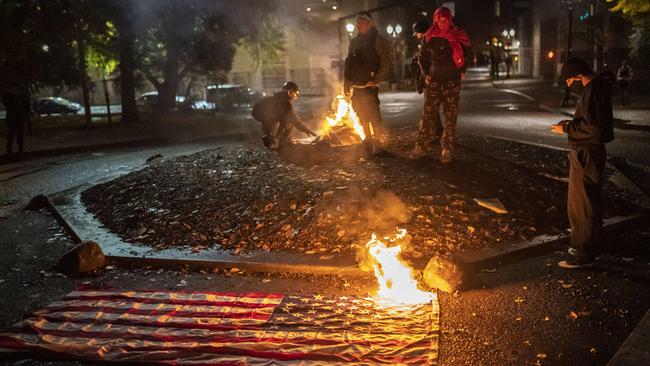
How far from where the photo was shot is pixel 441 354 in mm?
3691

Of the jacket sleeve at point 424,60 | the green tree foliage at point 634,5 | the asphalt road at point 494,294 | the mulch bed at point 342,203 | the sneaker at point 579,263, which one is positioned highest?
the green tree foliage at point 634,5

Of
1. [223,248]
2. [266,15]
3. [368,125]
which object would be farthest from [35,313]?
[266,15]

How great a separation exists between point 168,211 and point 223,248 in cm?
153

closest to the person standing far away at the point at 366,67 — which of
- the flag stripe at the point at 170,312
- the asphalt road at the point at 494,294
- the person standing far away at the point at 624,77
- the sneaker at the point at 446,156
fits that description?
the sneaker at the point at 446,156

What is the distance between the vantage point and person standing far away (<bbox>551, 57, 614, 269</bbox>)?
475cm

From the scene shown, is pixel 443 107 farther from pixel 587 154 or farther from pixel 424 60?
pixel 587 154

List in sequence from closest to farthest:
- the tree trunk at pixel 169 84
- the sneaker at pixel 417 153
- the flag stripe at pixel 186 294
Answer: the flag stripe at pixel 186 294, the sneaker at pixel 417 153, the tree trunk at pixel 169 84

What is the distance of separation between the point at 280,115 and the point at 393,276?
601cm

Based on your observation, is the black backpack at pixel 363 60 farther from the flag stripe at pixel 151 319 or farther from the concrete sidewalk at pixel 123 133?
the concrete sidewalk at pixel 123 133

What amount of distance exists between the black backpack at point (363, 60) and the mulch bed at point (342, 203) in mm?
1260

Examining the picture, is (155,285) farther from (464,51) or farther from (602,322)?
(464,51)

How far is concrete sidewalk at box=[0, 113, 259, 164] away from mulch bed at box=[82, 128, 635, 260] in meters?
7.61

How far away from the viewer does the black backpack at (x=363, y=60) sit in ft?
26.8

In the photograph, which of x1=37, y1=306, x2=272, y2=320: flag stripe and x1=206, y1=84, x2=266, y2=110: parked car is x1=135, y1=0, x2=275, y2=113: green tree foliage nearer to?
x1=206, y1=84, x2=266, y2=110: parked car
